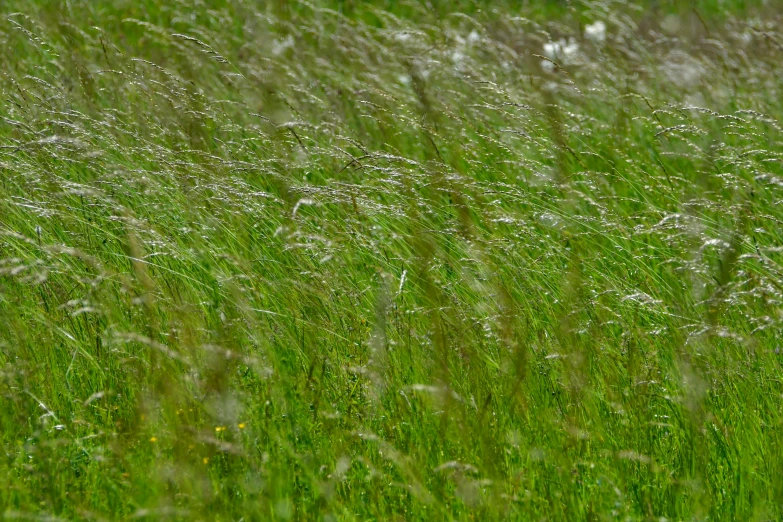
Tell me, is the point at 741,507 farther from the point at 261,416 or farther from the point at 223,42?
the point at 223,42

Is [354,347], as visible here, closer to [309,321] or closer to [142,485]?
[309,321]

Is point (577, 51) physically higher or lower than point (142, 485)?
lower

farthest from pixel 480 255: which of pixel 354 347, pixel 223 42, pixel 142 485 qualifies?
pixel 223 42

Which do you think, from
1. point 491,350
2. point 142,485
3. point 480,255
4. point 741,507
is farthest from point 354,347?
point 741,507

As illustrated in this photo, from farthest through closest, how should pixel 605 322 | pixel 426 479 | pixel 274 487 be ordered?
pixel 605 322 < pixel 426 479 < pixel 274 487

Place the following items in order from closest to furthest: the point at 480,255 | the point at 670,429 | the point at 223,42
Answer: the point at 670,429
the point at 480,255
the point at 223,42

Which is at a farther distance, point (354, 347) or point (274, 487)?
point (354, 347)

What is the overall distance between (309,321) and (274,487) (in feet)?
2.72

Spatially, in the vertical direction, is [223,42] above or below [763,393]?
below

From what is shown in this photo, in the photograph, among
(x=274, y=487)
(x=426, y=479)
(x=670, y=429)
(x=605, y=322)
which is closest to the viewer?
(x=274, y=487)

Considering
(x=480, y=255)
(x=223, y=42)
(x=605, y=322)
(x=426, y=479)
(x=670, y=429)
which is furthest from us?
(x=223, y=42)

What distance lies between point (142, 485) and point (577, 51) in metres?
5.07

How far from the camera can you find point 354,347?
2.93 meters

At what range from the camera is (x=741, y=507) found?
2.36 meters
